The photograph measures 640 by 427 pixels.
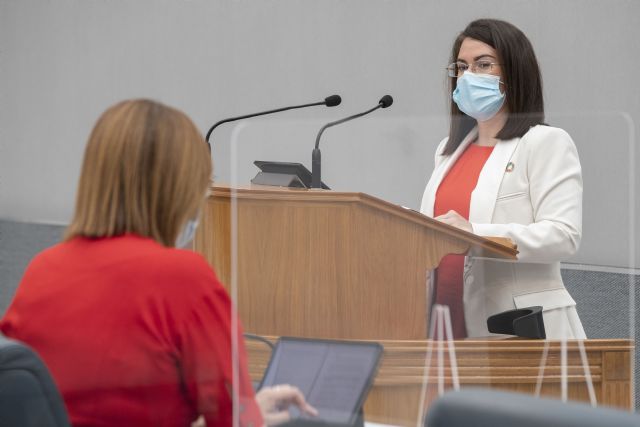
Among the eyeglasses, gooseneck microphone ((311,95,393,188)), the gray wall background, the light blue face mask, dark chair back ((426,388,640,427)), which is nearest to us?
dark chair back ((426,388,640,427))

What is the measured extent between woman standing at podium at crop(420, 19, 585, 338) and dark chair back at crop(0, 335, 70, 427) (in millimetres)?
570

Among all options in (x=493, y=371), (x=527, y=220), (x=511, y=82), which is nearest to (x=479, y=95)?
(x=511, y=82)

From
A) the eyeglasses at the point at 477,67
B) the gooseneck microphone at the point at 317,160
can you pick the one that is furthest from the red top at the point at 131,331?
the eyeglasses at the point at 477,67

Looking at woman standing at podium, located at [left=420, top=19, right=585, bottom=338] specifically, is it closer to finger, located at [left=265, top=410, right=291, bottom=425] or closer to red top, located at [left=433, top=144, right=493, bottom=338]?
red top, located at [left=433, top=144, right=493, bottom=338]

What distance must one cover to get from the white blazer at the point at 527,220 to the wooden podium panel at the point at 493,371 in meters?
0.04

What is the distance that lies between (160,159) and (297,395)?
37 cm

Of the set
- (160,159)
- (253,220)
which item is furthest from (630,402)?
(160,159)

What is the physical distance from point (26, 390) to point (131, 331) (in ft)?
0.59

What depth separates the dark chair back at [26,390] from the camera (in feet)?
4.07

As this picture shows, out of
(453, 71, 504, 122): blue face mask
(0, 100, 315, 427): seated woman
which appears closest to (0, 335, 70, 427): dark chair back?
(0, 100, 315, 427): seated woman

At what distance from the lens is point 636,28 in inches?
124

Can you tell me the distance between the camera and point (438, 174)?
1.77m

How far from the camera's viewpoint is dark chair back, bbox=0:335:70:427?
124cm

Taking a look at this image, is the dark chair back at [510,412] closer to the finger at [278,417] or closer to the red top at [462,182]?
the finger at [278,417]
